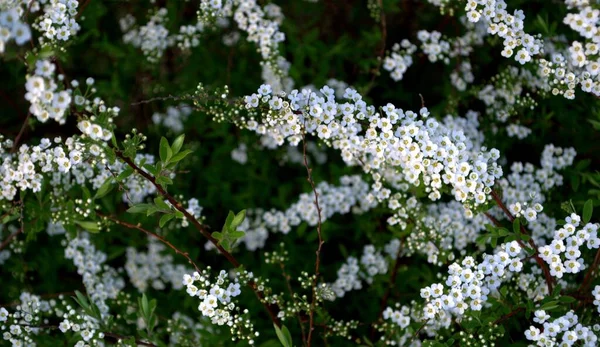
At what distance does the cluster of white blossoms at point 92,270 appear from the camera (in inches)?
159

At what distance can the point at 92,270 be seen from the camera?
419 cm

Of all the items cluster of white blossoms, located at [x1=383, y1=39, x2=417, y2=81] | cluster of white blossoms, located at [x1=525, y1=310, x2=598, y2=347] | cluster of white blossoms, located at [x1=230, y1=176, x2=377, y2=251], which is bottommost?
cluster of white blossoms, located at [x1=525, y1=310, x2=598, y2=347]

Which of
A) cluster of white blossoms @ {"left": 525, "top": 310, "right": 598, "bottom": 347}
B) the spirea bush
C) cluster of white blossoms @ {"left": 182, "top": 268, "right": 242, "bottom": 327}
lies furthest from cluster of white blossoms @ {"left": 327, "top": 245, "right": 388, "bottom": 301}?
cluster of white blossoms @ {"left": 525, "top": 310, "right": 598, "bottom": 347}

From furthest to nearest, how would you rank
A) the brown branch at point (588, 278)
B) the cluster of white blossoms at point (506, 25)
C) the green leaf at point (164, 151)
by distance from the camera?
the brown branch at point (588, 278), the cluster of white blossoms at point (506, 25), the green leaf at point (164, 151)

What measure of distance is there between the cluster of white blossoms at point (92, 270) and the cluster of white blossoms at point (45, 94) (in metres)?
1.92

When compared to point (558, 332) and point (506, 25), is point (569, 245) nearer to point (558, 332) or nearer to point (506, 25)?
point (558, 332)

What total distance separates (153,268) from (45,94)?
2631mm

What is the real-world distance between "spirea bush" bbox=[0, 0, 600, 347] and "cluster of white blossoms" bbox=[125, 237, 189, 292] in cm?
2

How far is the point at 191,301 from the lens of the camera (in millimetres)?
4293

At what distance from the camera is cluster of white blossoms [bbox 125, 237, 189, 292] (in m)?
4.68

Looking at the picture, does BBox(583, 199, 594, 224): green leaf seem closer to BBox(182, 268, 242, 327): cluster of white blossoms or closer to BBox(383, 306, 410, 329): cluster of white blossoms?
BBox(383, 306, 410, 329): cluster of white blossoms

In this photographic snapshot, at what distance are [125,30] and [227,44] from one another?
962mm

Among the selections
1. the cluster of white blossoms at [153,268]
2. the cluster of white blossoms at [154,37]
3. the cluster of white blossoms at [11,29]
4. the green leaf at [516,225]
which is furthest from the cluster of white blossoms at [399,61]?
the cluster of white blossoms at [11,29]

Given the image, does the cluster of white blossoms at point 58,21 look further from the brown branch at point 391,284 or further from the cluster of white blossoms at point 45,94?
the brown branch at point 391,284
